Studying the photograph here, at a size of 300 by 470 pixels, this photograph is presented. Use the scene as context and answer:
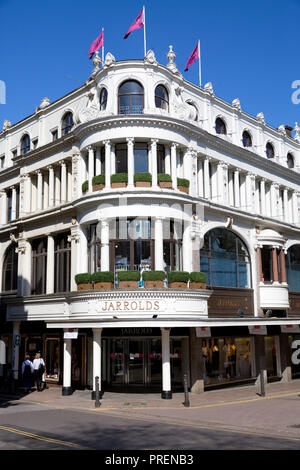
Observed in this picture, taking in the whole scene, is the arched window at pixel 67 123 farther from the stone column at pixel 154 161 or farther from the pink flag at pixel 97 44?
the stone column at pixel 154 161

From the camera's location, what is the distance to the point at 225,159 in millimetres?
31531

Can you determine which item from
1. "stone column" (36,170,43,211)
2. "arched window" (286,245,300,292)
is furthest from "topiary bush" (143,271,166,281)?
"arched window" (286,245,300,292)

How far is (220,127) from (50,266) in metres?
13.6

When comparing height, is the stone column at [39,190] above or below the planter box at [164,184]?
above

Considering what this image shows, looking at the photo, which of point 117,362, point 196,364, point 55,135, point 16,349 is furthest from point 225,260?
point 16,349

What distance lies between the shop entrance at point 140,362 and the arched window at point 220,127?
529 inches

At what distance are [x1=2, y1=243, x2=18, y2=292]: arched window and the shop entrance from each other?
1083 centimetres

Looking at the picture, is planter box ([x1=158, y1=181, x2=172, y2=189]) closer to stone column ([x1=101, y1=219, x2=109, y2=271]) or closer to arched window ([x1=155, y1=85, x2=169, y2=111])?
stone column ([x1=101, y1=219, x2=109, y2=271])

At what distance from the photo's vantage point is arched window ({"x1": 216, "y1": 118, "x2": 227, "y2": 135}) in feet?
106

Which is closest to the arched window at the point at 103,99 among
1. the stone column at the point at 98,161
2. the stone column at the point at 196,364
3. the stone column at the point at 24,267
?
the stone column at the point at 98,161

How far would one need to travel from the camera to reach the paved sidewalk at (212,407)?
16.9 meters

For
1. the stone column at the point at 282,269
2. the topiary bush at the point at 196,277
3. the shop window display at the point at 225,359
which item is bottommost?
the shop window display at the point at 225,359
